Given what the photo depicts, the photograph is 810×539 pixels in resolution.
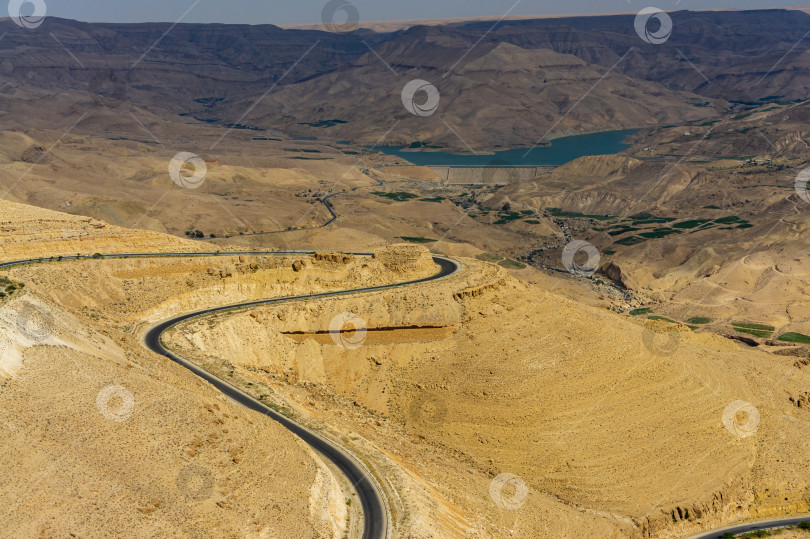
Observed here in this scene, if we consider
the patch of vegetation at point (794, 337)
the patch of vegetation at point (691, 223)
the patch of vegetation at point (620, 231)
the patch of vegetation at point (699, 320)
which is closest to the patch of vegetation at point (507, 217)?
the patch of vegetation at point (620, 231)

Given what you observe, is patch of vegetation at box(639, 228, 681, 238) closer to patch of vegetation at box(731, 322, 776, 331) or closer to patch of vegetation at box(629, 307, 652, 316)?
patch of vegetation at box(629, 307, 652, 316)

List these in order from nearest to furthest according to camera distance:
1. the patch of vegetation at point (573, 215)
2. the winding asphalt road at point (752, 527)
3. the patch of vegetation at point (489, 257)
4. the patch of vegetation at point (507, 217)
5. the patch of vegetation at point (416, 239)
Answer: the winding asphalt road at point (752, 527), the patch of vegetation at point (489, 257), the patch of vegetation at point (416, 239), the patch of vegetation at point (507, 217), the patch of vegetation at point (573, 215)

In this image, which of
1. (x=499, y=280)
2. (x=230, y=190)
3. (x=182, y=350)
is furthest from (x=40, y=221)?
(x=230, y=190)

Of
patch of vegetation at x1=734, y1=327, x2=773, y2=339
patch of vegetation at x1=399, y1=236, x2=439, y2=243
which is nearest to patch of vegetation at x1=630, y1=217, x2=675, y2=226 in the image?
patch of vegetation at x1=399, y1=236, x2=439, y2=243

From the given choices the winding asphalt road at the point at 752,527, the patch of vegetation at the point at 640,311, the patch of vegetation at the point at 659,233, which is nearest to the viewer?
the winding asphalt road at the point at 752,527

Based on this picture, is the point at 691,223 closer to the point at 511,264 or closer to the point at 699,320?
the point at 511,264

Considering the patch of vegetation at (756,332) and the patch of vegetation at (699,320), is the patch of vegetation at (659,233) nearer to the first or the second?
the patch of vegetation at (699,320)

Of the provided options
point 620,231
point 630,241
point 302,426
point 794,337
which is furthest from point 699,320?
point 302,426
